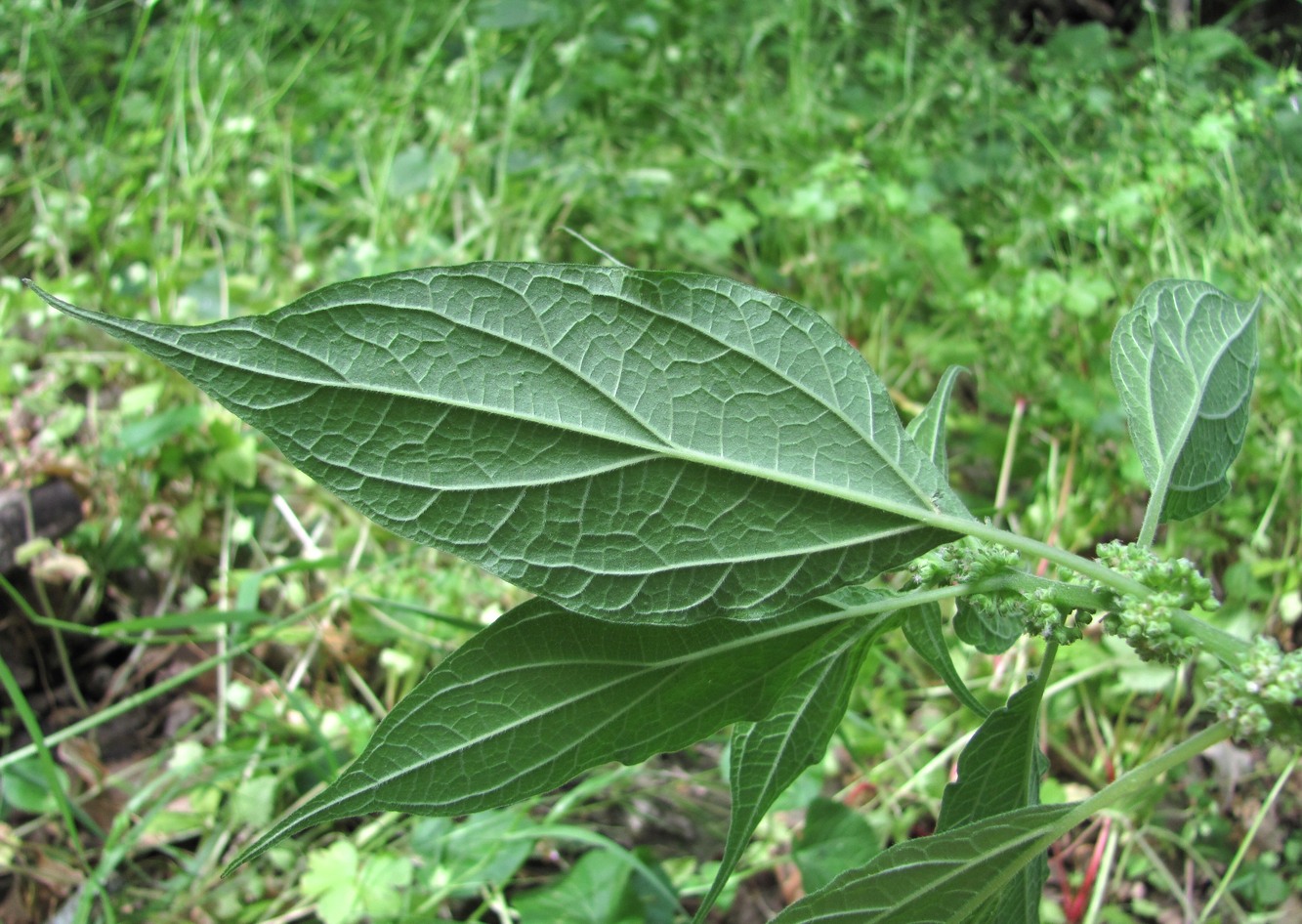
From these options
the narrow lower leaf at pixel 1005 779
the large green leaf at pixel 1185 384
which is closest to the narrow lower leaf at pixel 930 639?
the narrow lower leaf at pixel 1005 779

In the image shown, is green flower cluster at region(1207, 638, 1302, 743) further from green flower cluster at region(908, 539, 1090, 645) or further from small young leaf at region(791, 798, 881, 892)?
small young leaf at region(791, 798, 881, 892)

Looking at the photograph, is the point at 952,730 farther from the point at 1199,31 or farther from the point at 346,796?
the point at 1199,31

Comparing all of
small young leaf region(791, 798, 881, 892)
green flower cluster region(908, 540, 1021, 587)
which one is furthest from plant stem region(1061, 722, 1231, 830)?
small young leaf region(791, 798, 881, 892)

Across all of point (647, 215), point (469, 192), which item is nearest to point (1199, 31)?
point (647, 215)

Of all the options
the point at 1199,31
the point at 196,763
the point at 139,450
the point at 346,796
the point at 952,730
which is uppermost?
the point at 1199,31

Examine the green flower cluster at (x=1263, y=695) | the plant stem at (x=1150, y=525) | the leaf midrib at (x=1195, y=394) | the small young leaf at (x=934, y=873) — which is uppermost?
the leaf midrib at (x=1195, y=394)

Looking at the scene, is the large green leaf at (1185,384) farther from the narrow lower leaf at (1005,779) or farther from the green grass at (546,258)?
the green grass at (546,258)
